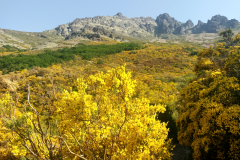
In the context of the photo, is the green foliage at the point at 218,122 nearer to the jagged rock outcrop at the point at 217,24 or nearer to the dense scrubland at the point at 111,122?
the dense scrubland at the point at 111,122

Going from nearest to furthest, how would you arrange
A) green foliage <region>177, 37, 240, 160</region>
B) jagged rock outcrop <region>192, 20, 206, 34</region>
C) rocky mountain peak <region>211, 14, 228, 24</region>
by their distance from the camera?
green foliage <region>177, 37, 240, 160</region> → rocky mountain peak <region>211, 14, 228, 24</region> → jagged rock outcrop <region>192, 20, 206, 34</region>

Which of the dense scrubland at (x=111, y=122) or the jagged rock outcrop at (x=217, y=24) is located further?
the jagged rock outcrop at (x=217, y=24)

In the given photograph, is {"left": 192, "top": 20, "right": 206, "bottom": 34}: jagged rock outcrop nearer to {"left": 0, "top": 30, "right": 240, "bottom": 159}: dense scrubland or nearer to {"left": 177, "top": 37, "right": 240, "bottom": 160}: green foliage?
{"left": 0, "top": 30, "right": 240, "bottom": 159}: dense scrubland

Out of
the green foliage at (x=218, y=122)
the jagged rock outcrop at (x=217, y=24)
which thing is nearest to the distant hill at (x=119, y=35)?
the jagged rock outcrop at (x=217, y=24)

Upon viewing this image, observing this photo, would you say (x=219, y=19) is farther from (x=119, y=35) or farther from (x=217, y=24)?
(x=119, y=35)

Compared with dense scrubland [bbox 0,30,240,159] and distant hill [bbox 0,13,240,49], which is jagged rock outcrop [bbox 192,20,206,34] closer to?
distant hill [bbox 0,13,240,49]

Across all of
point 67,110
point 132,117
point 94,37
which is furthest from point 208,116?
point 94,37

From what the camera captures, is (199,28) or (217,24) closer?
(217,24)

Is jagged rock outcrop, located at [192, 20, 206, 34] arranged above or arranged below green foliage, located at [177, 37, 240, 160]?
above

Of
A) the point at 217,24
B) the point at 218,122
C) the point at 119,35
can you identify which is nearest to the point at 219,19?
the point at 217,24

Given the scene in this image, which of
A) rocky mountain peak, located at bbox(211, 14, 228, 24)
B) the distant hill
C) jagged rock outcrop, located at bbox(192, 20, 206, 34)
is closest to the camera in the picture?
the distant hill

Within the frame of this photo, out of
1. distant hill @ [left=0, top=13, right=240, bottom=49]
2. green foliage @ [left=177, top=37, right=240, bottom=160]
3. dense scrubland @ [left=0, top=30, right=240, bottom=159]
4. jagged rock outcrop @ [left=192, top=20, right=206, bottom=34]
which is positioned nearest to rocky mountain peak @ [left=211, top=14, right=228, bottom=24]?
distant hill @ [left=0, top=13, right=240, bottom=49]

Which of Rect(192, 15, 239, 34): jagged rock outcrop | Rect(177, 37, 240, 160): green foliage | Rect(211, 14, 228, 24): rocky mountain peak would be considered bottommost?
Rect(177, 37, 240, 160): green foliage

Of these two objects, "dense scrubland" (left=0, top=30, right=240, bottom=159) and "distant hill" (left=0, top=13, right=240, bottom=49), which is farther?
"distant hill" (left=0, top=13, right=240, bottom=49)
